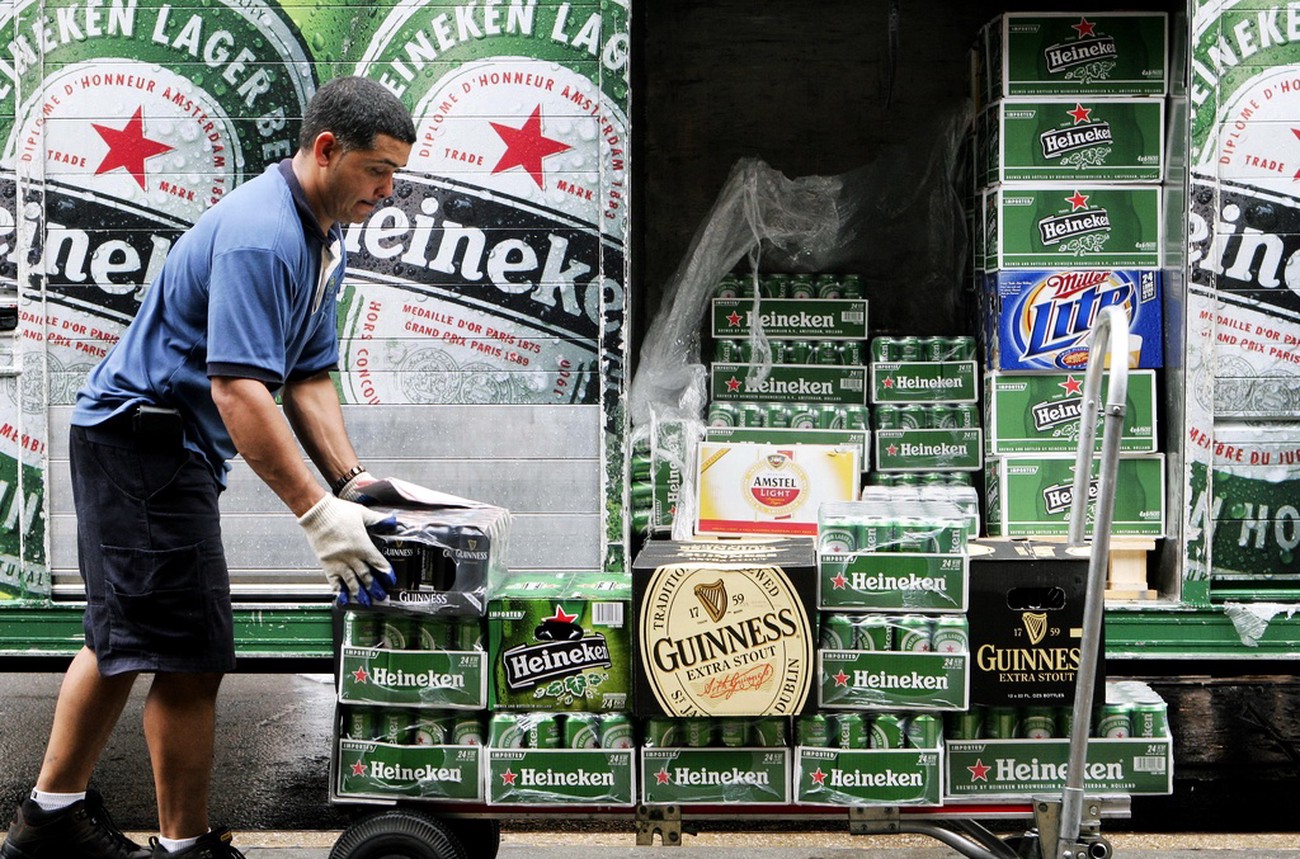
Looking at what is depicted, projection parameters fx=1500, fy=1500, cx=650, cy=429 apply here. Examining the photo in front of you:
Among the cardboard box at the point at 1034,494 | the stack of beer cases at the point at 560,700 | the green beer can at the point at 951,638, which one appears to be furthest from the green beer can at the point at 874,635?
the cardboard box at the point at 1034,494

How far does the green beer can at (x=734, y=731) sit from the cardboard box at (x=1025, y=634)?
539mm

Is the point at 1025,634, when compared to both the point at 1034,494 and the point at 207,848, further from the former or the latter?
the point at 1034,494

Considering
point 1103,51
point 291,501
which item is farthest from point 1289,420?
point 291,501

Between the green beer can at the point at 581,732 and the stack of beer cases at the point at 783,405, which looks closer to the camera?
the green beer can at the point at 581,732

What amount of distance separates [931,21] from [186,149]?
4070mm

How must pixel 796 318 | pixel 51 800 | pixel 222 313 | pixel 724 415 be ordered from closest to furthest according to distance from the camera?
pixel 222 313, pixel 51 800, pixel 724 415, pixel 796 318

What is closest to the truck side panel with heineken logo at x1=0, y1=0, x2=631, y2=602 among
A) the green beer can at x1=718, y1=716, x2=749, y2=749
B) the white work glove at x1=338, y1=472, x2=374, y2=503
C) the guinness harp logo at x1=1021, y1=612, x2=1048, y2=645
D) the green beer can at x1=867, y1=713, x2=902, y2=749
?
the white work glove at x1=338, y1=472, x2=374, y2=503

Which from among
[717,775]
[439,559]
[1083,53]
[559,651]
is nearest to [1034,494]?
[1083,53]

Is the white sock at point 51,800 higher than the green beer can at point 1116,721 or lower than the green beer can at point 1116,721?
lower

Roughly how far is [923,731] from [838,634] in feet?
0.97

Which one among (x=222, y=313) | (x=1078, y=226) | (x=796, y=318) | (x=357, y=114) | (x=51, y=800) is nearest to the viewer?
(x=222, y=313)

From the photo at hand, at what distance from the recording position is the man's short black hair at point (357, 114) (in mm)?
3316

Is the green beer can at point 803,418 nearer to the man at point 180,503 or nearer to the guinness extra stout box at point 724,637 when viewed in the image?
the guinness extra stout box at point 724,637

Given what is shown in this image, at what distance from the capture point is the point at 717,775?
349 cm
